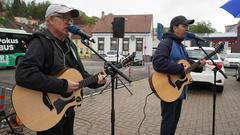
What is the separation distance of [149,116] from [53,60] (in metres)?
4.89

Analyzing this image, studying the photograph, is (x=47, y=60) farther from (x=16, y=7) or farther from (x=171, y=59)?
(x=16, y=7)

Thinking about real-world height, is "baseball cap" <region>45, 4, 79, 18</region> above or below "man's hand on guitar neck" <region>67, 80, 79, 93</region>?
above

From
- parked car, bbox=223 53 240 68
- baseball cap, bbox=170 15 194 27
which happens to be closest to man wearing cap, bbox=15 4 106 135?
baseball cap, bbox=170 15 194 27

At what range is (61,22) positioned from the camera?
3.12 m

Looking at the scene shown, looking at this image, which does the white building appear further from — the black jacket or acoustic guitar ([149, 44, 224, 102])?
the black jacket

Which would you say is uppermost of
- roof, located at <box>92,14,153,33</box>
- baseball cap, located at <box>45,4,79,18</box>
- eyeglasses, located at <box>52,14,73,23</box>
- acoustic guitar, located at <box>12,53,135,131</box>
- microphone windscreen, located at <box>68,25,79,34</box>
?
roof, located at <box>92,14,153,33</box>

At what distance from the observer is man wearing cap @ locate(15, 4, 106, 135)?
288 centimetres

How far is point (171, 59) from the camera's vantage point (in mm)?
4391

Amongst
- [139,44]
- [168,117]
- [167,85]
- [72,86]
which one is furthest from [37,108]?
[139,44]

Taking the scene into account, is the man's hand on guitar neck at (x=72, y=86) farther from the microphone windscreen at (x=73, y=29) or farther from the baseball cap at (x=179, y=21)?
the baseball cap at (x=179, y=21)

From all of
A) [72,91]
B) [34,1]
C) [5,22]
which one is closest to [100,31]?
[5,22]

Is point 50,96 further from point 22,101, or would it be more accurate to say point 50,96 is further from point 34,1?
point 34,1

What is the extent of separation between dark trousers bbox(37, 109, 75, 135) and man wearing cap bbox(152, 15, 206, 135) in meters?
1.45

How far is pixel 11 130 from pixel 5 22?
62.5 meters
